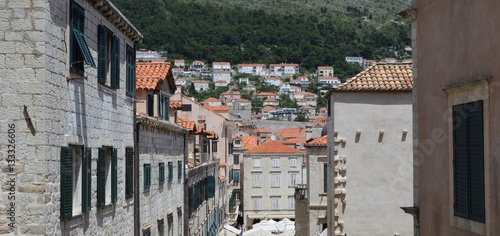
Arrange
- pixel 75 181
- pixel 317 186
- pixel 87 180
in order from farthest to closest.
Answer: pixel 317 186 → pixel 87 180 → pixel 75 181

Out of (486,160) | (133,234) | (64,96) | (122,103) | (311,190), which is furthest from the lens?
(311,190)

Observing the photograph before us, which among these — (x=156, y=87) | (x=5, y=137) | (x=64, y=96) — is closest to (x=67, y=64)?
(x=64, y=96)

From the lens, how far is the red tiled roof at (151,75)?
26281 mm

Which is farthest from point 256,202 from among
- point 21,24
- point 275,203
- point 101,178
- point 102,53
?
point 21,24

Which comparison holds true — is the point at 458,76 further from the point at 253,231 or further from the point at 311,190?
the point at 253,231

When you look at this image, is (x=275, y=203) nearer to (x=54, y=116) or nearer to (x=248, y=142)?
(x=248, y=142)

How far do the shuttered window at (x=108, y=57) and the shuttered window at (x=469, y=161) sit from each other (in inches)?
292

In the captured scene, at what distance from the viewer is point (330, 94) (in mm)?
26891

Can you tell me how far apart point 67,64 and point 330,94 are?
13962 mm

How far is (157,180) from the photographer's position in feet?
86.4

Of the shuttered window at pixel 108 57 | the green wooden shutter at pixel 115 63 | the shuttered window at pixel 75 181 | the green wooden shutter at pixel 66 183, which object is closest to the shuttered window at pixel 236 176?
the green wooden shutter at pixel 115 63

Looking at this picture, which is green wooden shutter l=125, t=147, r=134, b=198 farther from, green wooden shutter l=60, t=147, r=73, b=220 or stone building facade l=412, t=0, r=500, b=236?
stone building facade l=412, t=0, r=500, b=236

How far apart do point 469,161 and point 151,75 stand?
16.6 meters

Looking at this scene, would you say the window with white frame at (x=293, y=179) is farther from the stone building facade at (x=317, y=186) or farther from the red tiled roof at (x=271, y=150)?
the stone building facade at (x=317, y=186)
